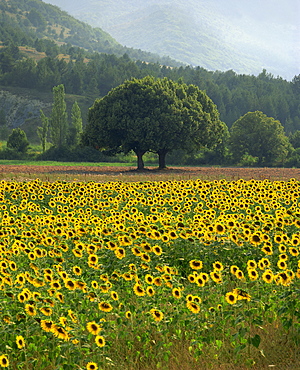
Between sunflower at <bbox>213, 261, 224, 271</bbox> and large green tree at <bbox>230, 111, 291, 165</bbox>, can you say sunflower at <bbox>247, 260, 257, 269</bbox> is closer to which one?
sunflower at <bbox>213, 261, 224, 271</bbox>

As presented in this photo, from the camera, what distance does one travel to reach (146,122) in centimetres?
5434

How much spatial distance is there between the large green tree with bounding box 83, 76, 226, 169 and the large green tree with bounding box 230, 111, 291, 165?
25.9 metres

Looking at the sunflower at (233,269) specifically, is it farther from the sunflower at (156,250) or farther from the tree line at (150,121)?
the tree line at (150,121)

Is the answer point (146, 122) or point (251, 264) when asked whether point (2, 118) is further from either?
point (251, 264)

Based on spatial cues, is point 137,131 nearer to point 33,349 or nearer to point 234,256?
point 234,256

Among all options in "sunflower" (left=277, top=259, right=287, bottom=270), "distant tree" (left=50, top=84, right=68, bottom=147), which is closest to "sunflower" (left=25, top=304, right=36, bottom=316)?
"sunflower" (left=277, top=259, right=287, bottom=270)

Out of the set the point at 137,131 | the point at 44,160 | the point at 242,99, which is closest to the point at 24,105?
the point at 242,99

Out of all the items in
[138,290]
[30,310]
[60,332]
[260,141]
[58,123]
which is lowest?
[60,332]

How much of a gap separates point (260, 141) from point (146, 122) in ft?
120

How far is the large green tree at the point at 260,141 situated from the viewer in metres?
83.9

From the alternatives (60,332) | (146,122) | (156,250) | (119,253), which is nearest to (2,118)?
(146,122)

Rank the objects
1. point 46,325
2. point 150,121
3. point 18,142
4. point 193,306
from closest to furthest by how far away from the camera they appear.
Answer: point 46,325 < point 193,306 < point 150,121 < point 18,142

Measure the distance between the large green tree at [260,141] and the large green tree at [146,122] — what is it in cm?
2591

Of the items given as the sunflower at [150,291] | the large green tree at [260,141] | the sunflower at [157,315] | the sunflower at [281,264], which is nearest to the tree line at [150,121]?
the large green tree at [260,141]
